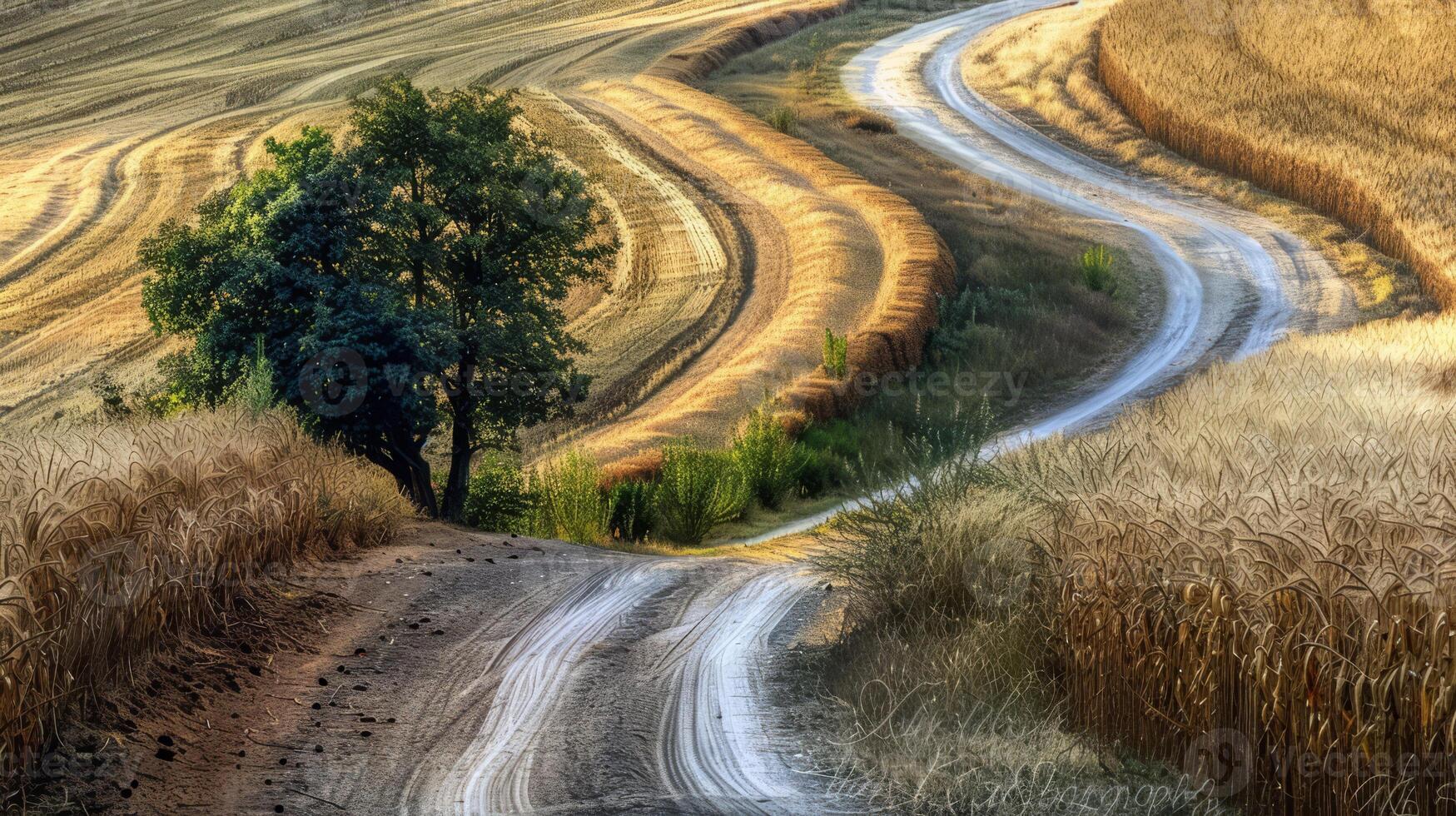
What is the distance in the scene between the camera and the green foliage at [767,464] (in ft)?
59.9

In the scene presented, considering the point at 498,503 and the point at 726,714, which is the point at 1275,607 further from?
the point at 498,503

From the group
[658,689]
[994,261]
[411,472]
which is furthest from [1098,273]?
[658,689]

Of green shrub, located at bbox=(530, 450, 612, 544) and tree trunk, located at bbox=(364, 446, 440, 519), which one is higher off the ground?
tree trunk, located at bbox=(364, 446, 440, 519)

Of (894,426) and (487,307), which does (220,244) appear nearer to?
(487,307)

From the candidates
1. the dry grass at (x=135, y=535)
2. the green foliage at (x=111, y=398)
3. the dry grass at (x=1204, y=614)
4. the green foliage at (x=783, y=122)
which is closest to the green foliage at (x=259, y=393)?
the dry grass at (x=135, y=535)

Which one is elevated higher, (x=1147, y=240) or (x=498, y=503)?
(x=498, y=503)

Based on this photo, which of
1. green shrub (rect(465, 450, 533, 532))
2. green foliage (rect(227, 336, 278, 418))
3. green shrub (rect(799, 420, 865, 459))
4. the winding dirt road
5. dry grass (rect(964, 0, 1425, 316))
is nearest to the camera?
the winding dirt road

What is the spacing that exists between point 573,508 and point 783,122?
→ 79.3 feet

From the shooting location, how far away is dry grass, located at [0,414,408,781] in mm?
5453

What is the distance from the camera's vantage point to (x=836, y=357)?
21.2 metres

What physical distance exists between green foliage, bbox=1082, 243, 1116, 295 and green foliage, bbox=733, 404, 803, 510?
1086 centimetres

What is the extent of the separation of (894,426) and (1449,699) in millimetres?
15299

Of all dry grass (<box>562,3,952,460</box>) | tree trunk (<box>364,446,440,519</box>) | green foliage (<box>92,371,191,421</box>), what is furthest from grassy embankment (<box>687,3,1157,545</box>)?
Answer: green foliage (<box>92,371,191,421</box>)

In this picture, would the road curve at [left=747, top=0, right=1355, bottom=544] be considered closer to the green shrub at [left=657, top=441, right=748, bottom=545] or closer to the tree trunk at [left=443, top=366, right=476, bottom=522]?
the green shrub at [left=657, top=441, right=748, bottom=545]
